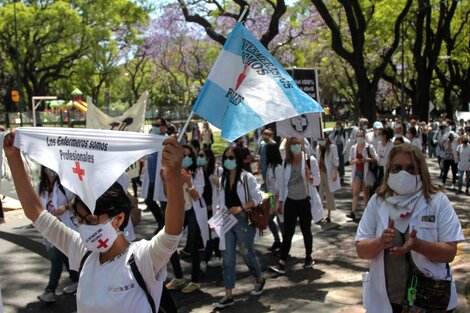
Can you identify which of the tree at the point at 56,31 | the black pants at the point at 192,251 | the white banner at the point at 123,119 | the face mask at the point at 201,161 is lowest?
the black pants at the point at 192,251

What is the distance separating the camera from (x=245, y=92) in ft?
12.9

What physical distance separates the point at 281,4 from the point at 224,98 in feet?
49.5

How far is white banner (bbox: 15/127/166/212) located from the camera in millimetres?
2916

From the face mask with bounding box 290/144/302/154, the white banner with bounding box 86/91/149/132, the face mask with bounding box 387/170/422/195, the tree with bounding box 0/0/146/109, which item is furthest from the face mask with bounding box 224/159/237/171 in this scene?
the tree with bounding box 0/0/146/109

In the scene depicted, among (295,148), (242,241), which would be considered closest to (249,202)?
(242,241)

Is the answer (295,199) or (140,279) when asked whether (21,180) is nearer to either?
(140,279)

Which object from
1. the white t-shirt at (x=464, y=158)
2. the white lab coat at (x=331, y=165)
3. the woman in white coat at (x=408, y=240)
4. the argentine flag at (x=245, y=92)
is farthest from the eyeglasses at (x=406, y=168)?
the white t-shirt at (x=464, y=158)

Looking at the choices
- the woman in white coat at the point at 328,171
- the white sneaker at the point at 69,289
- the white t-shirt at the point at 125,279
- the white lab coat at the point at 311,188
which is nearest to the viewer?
→ the white t-shirt at the point at 125,279

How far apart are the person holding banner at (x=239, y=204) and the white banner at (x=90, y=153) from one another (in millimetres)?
3667

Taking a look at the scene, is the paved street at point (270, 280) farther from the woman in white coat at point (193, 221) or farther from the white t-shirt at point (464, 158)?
the white t-shirt at point (464, 158)

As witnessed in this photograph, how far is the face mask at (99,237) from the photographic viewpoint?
281cm

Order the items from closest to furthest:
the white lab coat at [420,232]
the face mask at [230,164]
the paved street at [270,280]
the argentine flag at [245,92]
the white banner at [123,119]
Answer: the white lab coat at [420,232] < the argentine flag at [245,92] < the paved street at [270,280] < the face mask at [230,164] < the white banner at [123,119]

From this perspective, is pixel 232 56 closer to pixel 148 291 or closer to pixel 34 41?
pixel 148 291

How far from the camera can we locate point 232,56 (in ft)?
13.0
